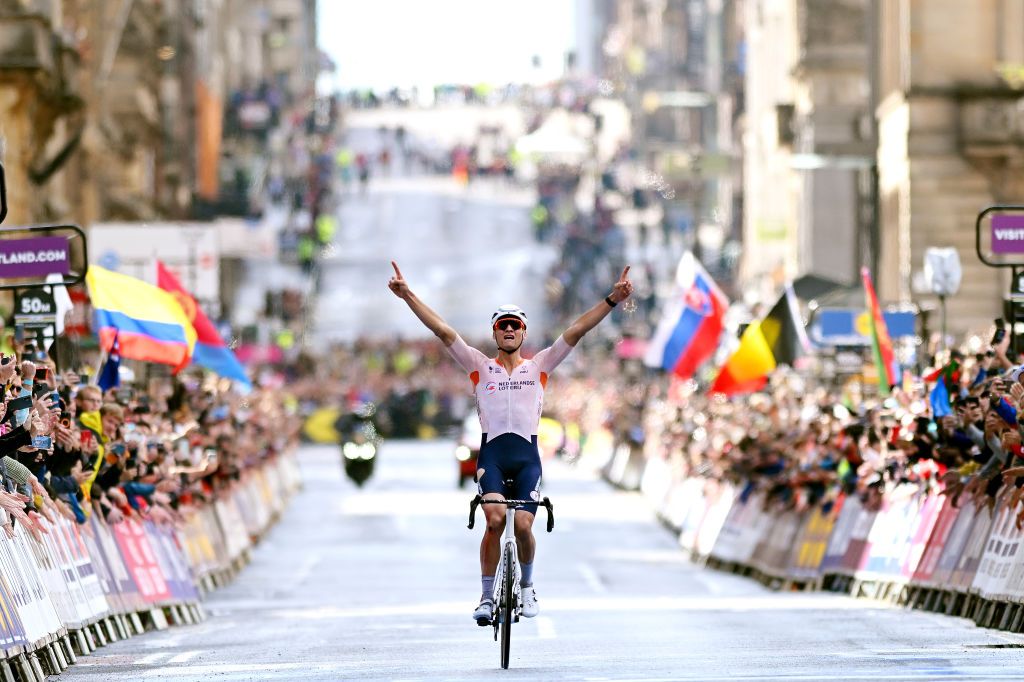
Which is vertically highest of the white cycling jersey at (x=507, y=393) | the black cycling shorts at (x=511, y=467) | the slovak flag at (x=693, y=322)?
the white cycling jersey at (x=507, y=393)

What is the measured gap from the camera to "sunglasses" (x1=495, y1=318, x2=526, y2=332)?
1658 centimetres

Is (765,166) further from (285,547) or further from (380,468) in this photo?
(285,547)

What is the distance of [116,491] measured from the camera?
22.1 meters

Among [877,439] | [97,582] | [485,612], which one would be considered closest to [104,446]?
[97,582]

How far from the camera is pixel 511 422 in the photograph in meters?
16.7

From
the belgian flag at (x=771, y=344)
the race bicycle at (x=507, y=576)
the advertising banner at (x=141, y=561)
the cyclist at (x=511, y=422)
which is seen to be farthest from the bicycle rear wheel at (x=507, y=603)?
the belgian flag at (x=771, y=344)

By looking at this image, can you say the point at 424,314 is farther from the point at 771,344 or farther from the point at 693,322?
the point at 693,322

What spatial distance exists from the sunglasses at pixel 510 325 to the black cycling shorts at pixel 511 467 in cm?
62

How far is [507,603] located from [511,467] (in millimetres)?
943

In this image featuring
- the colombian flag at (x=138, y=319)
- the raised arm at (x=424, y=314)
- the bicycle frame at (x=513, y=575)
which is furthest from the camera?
the colombian flag at (x=138, y=319)

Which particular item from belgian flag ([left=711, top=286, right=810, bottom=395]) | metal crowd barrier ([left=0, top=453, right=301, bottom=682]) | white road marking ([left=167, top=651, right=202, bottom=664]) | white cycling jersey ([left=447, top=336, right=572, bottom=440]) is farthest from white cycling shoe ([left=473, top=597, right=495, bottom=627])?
belgian flag ([left=711, top=286, right=810, bottom=395])

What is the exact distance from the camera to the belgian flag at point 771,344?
104 ft

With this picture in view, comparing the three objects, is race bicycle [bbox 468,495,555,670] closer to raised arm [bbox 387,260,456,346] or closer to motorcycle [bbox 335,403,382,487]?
raised arm [bbox 387,260,456,346]

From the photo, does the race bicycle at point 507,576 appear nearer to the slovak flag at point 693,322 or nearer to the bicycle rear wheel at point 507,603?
the bicycle rear wheel at point 507,603
